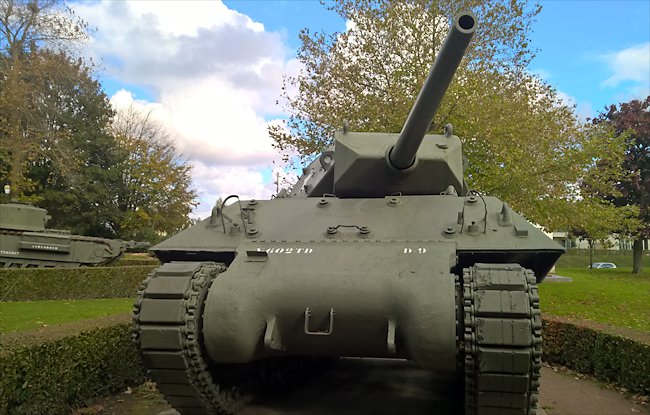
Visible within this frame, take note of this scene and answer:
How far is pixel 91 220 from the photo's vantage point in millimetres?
36406

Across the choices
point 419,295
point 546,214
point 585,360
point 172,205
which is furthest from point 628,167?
point 419,295

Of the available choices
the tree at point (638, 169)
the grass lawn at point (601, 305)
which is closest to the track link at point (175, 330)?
the grass lawn at point (601, 305)

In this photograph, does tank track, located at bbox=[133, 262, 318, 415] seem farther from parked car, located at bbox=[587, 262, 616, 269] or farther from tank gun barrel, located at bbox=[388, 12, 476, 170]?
parked car, located at bbox=[587, 262, 616, 269]

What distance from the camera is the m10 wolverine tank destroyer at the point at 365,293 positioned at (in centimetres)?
465

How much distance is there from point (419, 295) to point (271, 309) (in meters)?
1.26

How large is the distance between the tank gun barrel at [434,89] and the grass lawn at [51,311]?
7.67m

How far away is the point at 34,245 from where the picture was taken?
1995cm

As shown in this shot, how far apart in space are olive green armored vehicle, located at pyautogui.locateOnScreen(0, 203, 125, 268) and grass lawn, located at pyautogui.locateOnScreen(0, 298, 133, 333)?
3.87m

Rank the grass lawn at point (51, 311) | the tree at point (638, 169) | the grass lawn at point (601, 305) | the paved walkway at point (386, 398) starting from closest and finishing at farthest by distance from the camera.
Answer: the paved walkway at point (386, 398)
the grass lawn at point (51, 311)
the grass lawn at point (601, 305)
the tree at point (638, 169)

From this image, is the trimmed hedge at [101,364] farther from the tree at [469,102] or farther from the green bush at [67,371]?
the tree at [469,102]

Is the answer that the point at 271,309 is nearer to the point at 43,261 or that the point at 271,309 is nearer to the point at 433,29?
the point at 433,29

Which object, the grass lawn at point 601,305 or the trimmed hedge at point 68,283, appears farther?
the trimmed hedge at point 68,283

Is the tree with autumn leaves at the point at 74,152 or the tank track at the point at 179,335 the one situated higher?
the tree with autumn leaves at the point at 74,152

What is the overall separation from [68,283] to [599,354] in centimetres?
1429
